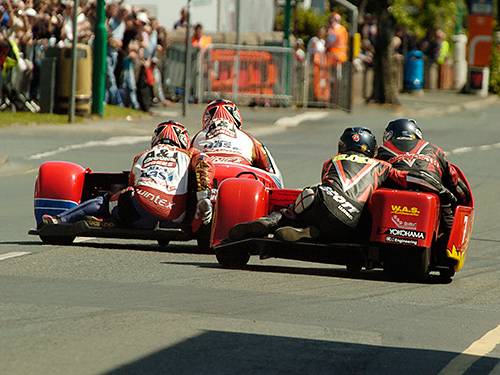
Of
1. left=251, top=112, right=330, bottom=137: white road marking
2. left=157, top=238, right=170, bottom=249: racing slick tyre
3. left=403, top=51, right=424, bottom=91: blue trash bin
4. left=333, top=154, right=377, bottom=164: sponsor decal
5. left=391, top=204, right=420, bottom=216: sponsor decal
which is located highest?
left=403, top=51, right=424, bottom=91: blue trash bin

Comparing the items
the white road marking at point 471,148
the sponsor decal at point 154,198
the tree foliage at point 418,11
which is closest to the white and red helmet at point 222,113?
the sponsor decal at point 154,198

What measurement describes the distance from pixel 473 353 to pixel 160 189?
13.8ft

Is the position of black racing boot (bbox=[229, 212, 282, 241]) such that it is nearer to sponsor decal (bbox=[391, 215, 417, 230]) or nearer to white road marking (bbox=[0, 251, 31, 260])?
sponsor decal (bbox=[391, 215, 417, 230])

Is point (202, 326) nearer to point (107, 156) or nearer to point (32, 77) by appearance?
Result: point (107, 156)

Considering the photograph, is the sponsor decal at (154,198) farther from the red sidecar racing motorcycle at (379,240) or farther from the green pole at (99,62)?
the green pole at (99,62)

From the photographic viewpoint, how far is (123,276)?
8.57 m

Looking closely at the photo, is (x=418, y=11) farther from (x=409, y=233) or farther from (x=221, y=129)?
(x=409, y=233)

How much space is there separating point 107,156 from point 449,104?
19088 millimetres

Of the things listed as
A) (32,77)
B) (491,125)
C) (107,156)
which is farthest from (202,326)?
(491,125)

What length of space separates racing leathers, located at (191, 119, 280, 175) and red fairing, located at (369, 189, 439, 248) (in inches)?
93.5

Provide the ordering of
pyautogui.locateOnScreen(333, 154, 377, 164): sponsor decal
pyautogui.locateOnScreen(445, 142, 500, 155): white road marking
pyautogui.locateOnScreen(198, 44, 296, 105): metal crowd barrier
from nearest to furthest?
pyautogui.locateOnScreen(333, 154, 377, 164): sponsor decal → pyautogui.locateOnScreen(445, 142, 500, 155): white road marking → pyautogui.locateOnScreen(198, 44, 296, 105): metal crowd barrier

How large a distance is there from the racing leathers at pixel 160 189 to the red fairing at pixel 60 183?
49 cm

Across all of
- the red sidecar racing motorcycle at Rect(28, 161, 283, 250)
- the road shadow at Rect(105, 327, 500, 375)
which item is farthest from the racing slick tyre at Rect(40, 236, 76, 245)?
the road shadow at Rect(105, 327, 500, 375)

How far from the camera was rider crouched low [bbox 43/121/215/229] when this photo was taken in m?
9.90
